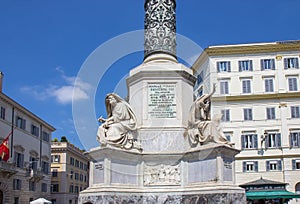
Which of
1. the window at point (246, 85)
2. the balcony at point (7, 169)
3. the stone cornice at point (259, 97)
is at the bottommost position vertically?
the balcony at point (7, 169)

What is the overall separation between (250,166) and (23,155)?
30.3 meters

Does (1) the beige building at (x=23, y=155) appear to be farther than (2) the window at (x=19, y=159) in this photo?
No

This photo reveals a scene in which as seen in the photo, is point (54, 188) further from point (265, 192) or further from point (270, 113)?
point (265, 192)

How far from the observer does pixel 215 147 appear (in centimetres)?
1227

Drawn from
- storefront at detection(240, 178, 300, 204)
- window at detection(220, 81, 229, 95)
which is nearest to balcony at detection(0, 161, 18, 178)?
storefront at detection(240, 178, 300, 204)

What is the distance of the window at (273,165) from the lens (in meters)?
46.6

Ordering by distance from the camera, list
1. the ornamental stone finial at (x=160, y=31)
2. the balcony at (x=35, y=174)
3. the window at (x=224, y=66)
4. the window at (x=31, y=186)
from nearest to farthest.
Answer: the ornamental stone finial at (x=160, y=31)
the window at (x=224, y=66)
the balcony at (x=35, y=174)
the window at (x=31, y=186)

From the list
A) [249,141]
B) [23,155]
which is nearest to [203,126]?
[249,141]

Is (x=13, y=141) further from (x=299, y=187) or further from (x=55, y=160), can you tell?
(x=299, y=187)

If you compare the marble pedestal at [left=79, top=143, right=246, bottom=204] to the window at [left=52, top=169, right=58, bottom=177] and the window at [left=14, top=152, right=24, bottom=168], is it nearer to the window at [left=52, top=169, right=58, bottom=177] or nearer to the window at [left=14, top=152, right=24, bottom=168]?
the window at [left=14, top=152, right=24, bottom=168]

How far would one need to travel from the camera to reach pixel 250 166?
4712 centimetres

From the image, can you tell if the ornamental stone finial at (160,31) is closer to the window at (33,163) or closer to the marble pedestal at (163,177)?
the marble pedestal at (163,177)

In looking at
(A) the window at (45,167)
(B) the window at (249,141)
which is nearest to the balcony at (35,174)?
(A) the window at (45,167)

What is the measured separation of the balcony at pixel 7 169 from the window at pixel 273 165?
31.3 meters
